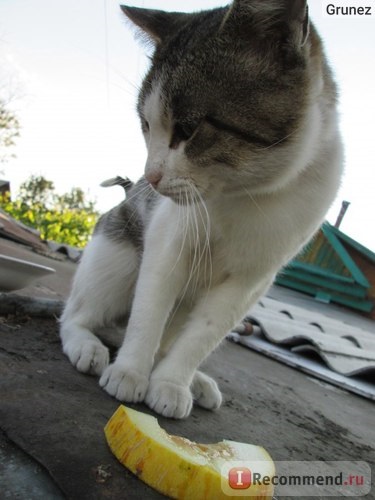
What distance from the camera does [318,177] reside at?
148cm

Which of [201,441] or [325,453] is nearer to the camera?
[201,441]

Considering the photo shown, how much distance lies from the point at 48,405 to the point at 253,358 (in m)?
1.83

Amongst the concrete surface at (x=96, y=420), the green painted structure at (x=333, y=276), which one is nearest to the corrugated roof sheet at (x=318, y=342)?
the concrete surface at (x=96, y=420)

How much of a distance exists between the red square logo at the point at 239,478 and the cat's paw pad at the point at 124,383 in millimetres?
498

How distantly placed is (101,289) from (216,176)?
2.50 feet

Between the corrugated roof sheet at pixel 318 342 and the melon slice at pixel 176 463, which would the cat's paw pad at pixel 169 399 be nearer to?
the melon slice at pixel 176 463

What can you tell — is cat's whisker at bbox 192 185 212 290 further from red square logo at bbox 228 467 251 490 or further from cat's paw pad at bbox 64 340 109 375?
red square logo at bbox 228 467 251 490

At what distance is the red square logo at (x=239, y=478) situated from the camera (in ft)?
2.74

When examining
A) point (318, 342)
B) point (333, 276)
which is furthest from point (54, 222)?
point (318, 342)

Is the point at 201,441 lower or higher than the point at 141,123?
lower

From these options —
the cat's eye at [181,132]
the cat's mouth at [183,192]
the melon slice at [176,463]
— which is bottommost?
the melon slice at [176,463]

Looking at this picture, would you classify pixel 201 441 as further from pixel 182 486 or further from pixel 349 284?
pixel 349 284

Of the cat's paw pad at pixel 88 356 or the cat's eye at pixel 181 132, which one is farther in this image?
the cat's paw pad at pixel 88 356

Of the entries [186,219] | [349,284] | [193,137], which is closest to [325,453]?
[186,219]
